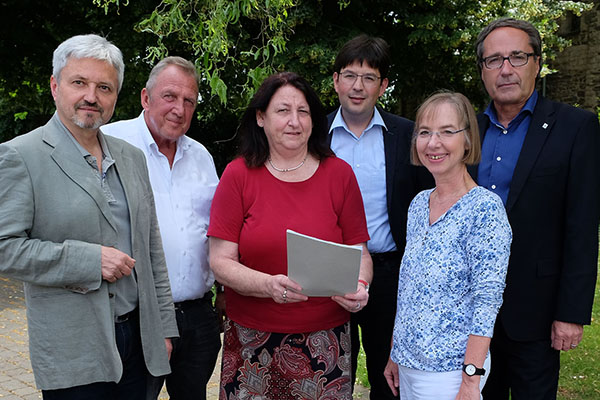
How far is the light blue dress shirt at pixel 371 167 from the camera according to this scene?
3.43m

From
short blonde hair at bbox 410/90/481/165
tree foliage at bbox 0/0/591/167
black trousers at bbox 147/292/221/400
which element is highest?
tree foliage at bbox 0/0/591/167

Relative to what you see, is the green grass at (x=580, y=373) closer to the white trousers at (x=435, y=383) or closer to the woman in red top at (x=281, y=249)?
the woman in red top at (x=281, y=249)

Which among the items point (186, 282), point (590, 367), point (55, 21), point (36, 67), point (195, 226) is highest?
point (55, 21)

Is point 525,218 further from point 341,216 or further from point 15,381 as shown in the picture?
point 15,381

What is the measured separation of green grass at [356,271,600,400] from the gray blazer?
11.0ft

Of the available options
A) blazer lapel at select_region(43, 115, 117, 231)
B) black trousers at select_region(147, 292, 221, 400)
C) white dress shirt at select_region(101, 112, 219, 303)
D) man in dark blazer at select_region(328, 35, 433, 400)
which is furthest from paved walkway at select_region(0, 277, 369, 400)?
blazer lapel at select_region(43, 115, 117, 231)

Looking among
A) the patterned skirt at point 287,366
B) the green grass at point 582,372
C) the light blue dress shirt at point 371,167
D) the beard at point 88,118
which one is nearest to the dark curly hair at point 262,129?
the light blue dress shirt at point 371,167

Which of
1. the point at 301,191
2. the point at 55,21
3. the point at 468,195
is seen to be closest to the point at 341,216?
the point at 301,191

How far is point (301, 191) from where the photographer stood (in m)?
2.83

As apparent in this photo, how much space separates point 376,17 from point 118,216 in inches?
419

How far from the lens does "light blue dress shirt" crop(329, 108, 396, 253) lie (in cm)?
343

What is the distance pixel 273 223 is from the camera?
2762mm

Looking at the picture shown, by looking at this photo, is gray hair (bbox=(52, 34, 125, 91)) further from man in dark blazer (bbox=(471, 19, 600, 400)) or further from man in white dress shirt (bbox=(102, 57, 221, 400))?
man in dark blazer (bbox=(471, 19, 600, 400))

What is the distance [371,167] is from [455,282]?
4.03ft
